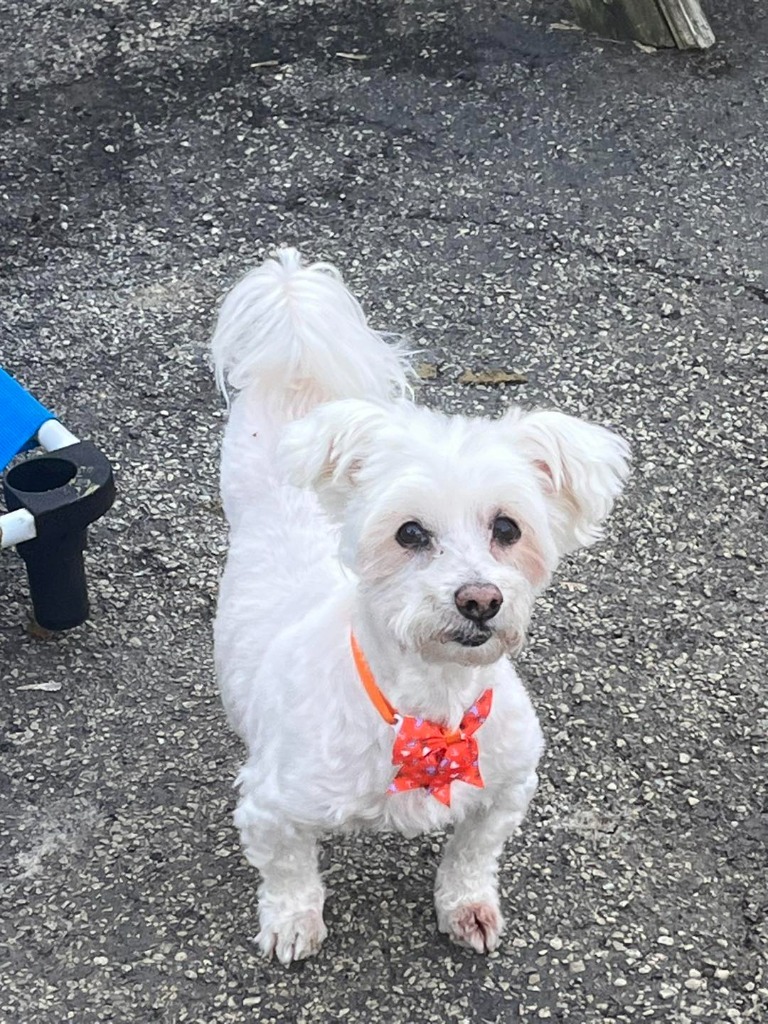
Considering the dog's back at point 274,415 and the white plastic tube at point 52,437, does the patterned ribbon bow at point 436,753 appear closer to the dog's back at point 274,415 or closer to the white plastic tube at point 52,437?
the dog's back at point 274,415

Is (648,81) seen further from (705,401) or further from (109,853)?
(109,853)

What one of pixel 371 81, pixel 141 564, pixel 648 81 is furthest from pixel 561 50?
pixel 141 564

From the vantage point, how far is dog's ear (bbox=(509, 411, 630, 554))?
8.06ft

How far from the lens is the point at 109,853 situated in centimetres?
324

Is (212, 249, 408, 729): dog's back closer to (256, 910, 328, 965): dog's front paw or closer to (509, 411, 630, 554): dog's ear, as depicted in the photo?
(256, 910, 328, 965): dog's front paw

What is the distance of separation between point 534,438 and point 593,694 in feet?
4.40

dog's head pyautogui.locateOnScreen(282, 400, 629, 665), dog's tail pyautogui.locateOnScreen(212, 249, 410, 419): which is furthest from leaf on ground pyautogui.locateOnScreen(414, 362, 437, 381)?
dog's head pyautogui.locateOnScreen(282, 400, 629, 665)

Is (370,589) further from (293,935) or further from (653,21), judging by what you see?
(653,21)

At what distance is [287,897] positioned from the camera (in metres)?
2.96

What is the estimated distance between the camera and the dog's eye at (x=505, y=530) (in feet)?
7.94

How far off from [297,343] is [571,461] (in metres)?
0.87

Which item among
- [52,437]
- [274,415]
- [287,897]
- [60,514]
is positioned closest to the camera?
[287,897]

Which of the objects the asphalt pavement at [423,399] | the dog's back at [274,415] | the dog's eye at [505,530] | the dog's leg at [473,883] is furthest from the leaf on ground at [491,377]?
the dog's eye at [505,530]

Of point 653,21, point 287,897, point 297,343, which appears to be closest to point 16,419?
point 297,343
